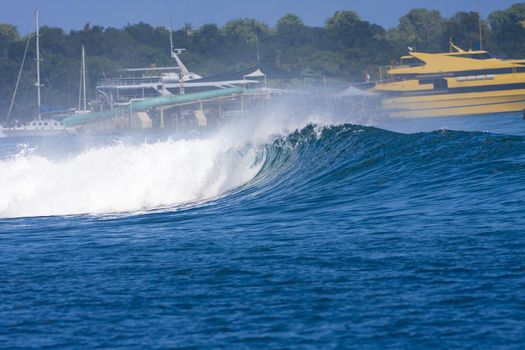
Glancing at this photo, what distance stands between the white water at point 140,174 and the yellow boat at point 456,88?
178 feet

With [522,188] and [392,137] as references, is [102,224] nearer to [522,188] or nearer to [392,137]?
[522,188]

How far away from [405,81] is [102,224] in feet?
227

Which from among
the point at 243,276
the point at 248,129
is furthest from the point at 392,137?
the point at 243,276

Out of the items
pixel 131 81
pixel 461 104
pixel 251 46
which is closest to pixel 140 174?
pixel 461 104

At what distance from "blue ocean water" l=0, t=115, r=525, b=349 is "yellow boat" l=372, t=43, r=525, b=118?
6109cm

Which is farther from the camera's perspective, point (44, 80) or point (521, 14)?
point (521, 14)

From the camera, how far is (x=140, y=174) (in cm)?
2300

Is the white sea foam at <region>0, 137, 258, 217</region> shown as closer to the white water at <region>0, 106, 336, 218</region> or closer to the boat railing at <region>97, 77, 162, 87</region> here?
the white water at <region>0, 106, 336, 218</region>

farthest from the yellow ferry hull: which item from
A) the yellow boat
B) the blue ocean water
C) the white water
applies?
the blue ocean water

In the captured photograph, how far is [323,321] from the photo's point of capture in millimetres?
7766

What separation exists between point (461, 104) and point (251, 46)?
65.2 m

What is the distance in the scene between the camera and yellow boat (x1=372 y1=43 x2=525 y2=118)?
80312mm

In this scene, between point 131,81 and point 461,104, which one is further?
point 131,81

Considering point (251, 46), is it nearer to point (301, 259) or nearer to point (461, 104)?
point (461, 104)
